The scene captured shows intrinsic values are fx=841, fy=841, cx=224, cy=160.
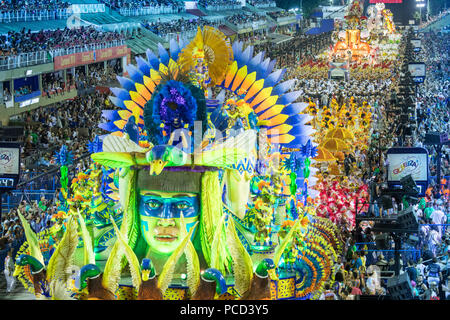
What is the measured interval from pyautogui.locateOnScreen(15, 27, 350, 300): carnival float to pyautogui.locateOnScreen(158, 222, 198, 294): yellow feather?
1 centimetres

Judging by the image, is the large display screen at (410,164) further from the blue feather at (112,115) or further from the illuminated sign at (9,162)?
the illuminated sign at (9,162)

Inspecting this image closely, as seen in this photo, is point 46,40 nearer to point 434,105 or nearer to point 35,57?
point 35,57

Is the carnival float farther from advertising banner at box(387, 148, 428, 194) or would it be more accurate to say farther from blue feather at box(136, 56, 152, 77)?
advertising banner at box(387, 148, 428, 194)

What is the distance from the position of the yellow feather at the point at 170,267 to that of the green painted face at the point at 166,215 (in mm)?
547

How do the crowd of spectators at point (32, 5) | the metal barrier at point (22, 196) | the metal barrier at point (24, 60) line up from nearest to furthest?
the metal barrier at point (22, 196)
the metal barrier at point (24, 60)
the crowd of spectators at point (32, 5)

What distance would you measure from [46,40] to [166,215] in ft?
92.6

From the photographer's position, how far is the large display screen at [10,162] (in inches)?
676

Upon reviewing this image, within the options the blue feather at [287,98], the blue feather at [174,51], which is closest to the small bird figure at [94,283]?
the blue feather at [174,51]

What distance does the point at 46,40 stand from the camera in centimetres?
3672

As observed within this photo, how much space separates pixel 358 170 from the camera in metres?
26.1

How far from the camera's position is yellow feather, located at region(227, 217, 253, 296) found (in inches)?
383

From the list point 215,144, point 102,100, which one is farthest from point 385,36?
point 215,144

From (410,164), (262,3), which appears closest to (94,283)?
(410,164)
